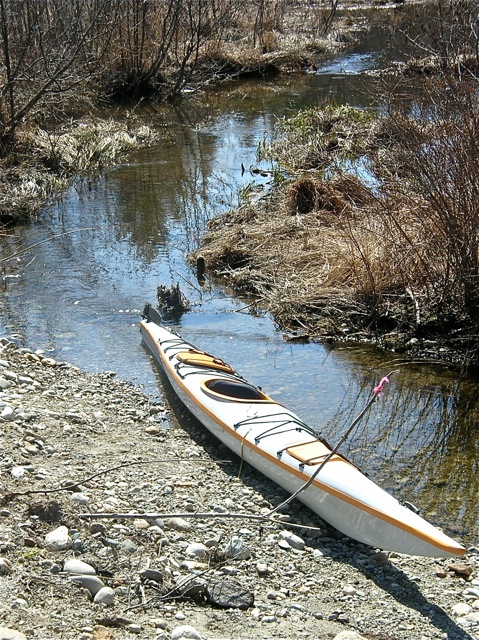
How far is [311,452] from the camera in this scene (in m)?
5.55

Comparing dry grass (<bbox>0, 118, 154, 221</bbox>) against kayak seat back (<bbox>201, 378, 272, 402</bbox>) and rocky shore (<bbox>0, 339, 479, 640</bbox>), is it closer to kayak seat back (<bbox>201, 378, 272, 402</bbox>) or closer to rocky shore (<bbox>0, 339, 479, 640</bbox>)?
kayak seat back (<bbox>201, 378, 272, 402</bbox>)

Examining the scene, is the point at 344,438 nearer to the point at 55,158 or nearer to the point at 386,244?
the point at 386,244

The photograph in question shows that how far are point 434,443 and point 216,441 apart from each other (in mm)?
1696

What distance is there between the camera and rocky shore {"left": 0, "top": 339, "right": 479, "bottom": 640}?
3.86m

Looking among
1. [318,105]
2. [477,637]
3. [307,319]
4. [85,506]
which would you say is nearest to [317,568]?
[477,637]

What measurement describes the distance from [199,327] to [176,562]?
4.50 m

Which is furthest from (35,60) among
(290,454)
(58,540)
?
(58,540)

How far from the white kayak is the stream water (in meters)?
0.51

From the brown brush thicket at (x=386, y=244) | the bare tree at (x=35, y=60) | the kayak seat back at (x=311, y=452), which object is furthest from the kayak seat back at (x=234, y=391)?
the bare tree at (x=35, y=60)

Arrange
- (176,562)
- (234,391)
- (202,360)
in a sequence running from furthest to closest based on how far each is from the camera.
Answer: (202,360)
(234,391)
(176,562)

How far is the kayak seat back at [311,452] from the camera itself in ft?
17.8

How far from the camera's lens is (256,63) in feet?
71.9

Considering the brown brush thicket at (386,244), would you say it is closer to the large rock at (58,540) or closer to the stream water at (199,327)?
the stream water at (199,327)

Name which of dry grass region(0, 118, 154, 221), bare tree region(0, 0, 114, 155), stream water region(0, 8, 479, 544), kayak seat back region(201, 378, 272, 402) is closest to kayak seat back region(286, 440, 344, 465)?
stream water region(0, 8, 479, 544)
